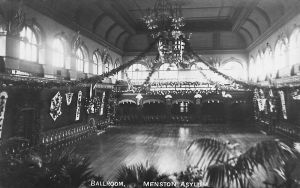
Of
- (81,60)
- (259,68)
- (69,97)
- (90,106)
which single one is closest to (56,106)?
(69,97)

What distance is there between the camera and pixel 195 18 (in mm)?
17203

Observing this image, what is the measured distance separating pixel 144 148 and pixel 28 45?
6.11 metres

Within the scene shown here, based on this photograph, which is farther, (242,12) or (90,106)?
(90,106)

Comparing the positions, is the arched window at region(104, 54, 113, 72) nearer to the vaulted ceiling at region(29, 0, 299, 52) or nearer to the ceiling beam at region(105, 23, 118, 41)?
the vaulted ceiling at region(29, 0, 299, 52)

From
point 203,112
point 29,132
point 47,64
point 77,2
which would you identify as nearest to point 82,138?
point 29,132

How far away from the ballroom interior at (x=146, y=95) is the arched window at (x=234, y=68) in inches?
3.2

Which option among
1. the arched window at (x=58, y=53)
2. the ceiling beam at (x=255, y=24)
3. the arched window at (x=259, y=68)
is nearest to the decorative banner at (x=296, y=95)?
the arched window at (x=259, y=68)

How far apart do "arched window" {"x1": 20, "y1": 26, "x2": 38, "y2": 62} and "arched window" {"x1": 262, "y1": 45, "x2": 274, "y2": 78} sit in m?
11.9

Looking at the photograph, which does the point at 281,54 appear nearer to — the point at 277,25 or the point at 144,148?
the point at 277,25

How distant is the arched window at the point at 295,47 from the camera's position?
11020 millimetres

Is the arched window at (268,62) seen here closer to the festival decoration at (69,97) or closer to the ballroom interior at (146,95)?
the ballroom interior at (146,95)

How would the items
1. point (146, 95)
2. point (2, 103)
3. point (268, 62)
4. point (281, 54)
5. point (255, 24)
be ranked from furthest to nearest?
point (146, 95) → point (255, 24) → point (268, 62) → point (281, 54) → point (2, 103)

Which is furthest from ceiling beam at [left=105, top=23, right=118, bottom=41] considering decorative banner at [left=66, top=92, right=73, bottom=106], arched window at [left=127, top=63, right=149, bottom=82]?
decorative banner at [left=66, top=92, right=73, bottom=106]

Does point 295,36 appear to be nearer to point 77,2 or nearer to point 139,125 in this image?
point 77,2
